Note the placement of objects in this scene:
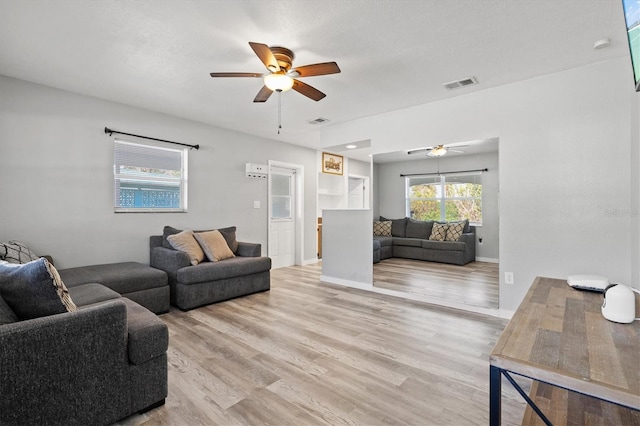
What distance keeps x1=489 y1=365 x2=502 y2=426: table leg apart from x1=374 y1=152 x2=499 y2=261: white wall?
300 cm

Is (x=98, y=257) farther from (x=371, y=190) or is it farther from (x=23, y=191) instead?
(x=371, y=190)

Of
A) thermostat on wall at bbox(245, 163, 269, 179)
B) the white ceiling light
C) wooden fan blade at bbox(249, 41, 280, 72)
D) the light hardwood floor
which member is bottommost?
the light hardwood floor

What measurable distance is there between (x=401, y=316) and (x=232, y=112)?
346 cm

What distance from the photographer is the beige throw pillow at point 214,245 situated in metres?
4.06

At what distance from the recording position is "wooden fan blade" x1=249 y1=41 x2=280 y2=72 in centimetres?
211

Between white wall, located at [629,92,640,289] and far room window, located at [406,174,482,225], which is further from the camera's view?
far room window, located at [406,174,482,225]

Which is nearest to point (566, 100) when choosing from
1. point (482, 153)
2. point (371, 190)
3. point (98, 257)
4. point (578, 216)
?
point (482, 153)

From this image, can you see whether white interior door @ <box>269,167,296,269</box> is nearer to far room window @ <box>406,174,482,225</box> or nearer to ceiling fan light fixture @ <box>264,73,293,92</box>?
far room window @ <box>406,174,482,225</box>

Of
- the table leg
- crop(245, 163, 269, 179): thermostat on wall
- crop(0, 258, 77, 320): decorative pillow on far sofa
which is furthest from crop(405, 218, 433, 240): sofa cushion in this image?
crop(0, 258, 77, 320): decorative pillow on far sofa

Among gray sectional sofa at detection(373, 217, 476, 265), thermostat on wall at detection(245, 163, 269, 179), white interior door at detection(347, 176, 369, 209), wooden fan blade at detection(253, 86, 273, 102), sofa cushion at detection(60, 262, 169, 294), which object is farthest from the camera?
thermostat on wall at detection(245, 163, 269, 179)

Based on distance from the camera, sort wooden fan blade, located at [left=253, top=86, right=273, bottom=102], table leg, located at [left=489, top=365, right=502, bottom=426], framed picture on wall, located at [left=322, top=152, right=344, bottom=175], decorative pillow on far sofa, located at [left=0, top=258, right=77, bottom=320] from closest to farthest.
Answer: table leg, located at [left=489, top=365, right=502, bottom=426] < decorative pillow on far sofa, located at [left=0, top=258, right=77, bottom=320] < wooden fan blade, located at [left=253, top=86, right=273, bottom=102] < framed picture on wall, located at [left=322, top=152, right=344, bottom=175]

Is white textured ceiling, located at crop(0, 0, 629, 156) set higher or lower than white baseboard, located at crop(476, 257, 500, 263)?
higher

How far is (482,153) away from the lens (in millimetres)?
3617

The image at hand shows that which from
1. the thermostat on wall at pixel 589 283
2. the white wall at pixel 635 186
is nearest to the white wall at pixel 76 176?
the thermostat on wall at pixel 589 283
